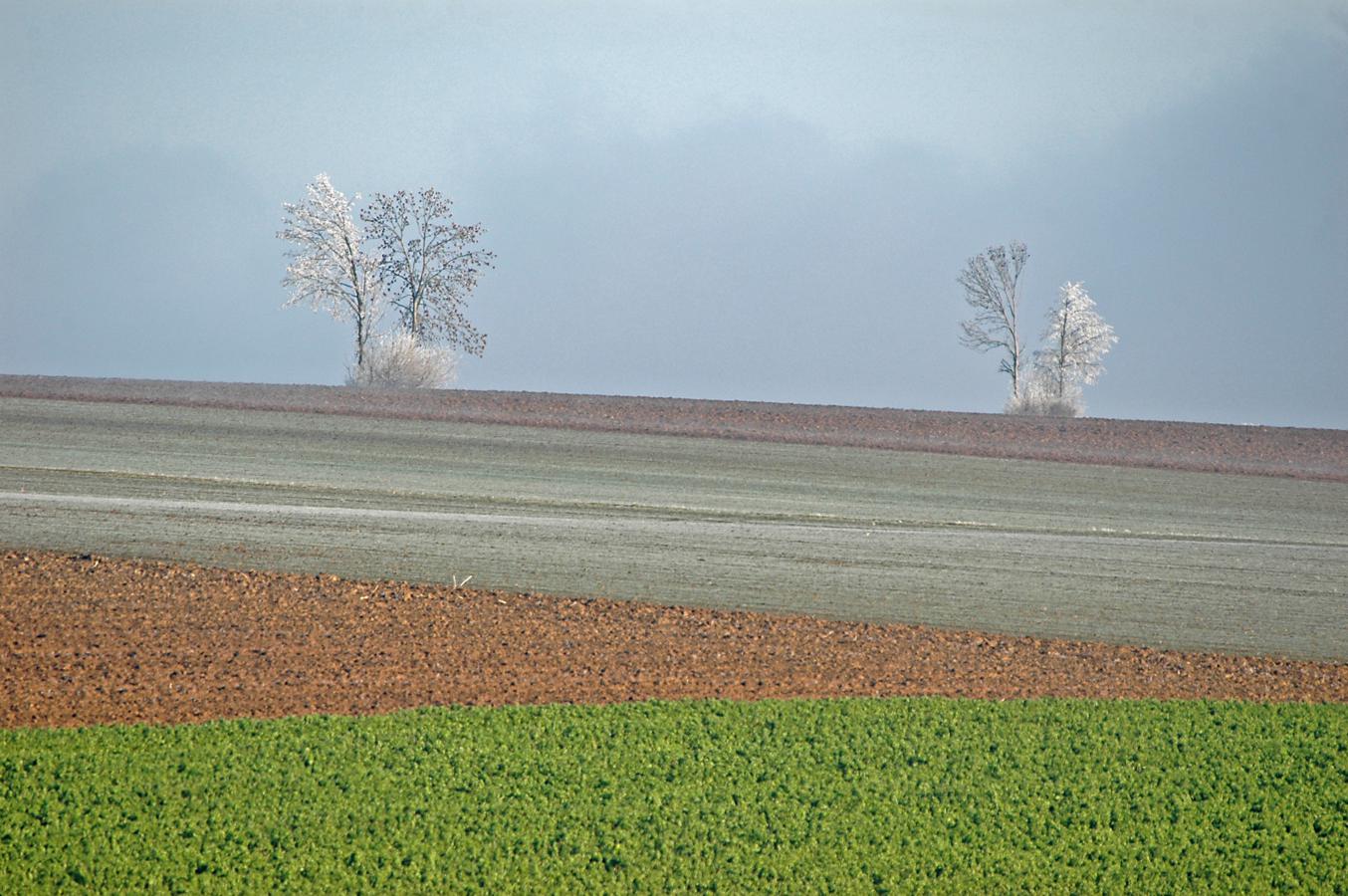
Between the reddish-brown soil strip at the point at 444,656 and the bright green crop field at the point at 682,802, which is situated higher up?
the reddish-brown soil strip at the point at 444,656

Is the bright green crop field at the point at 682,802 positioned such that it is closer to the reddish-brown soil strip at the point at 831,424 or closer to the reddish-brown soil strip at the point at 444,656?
the reddish-brown soil strip at the point at 444,656

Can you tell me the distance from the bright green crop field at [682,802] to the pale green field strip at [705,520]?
319 cm

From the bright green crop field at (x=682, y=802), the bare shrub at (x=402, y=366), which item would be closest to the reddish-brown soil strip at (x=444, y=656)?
the bright green crop field at (x=682, y=802)

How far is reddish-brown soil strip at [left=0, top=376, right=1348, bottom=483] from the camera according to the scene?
943 inches

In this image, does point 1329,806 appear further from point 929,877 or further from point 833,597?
point 833,597

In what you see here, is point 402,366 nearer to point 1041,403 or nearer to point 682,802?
point 1041,403

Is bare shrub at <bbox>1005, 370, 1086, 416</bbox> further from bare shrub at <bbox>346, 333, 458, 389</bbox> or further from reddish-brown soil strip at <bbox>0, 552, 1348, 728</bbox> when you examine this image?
reddish-brown soil strip at <bbox>0, 552, 1348, 728</bbox>

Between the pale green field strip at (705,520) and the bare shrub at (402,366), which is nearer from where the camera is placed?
the pale green field strip at (705,520)

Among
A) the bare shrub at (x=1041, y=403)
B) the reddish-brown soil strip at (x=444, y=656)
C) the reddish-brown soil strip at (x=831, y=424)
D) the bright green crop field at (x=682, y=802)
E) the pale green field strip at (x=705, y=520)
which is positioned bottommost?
the bright green crop field at (x=682, y=802)

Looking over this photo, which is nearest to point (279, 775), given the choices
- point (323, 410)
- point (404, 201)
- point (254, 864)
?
point (254, 864)

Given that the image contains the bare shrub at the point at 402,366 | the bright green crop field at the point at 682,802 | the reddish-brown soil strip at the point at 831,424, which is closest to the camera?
the bright green crop field at the point at 682,802

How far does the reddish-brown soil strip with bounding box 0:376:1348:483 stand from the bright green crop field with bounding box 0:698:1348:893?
16.3 metres

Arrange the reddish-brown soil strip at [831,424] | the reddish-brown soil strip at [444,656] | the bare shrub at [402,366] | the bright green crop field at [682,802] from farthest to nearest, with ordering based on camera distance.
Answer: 1. the bare shrub at [402,366]
2. the reddish-brown soil strip at [831,424]
3. the reddish-brown soil strip at [444,656]
4. the bright green crop field at [682,802]

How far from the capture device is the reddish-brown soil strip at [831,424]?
78.6 feet
